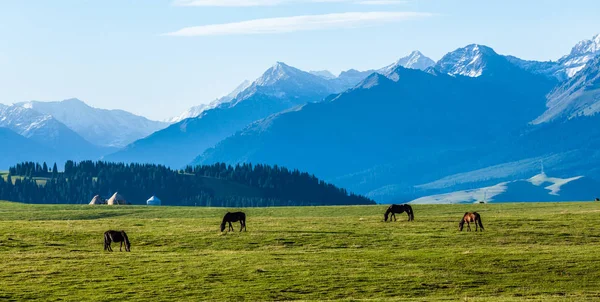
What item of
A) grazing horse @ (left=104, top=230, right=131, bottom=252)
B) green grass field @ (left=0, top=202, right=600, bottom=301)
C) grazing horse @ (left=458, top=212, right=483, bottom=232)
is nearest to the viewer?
green grass field @ (left=0, top=202, right=600, bottom=301)

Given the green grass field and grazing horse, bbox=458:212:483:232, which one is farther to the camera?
grazing horse, bbox=458:212:483:232

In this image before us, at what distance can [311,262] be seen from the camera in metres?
61.6

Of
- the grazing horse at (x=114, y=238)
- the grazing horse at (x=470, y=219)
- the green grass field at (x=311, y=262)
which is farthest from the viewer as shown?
the grazing horse at (x=470, y=219)

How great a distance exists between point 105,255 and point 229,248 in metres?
9.29

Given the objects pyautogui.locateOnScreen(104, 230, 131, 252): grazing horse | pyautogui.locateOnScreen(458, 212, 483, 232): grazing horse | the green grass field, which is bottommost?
the green grass field

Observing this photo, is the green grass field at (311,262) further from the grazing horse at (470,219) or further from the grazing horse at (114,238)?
the grazing horse at (470,219)

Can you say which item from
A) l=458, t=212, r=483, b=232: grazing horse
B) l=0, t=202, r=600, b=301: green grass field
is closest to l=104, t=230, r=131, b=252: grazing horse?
l=0, t=202, r=600, b=301: green grass field

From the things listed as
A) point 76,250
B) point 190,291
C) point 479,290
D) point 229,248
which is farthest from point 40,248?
point 479,290

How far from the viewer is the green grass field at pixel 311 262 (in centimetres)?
5388

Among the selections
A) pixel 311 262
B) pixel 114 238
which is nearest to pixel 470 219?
pixel 311 262

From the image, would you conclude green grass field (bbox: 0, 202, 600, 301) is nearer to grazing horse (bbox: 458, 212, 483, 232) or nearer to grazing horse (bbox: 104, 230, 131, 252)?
grazing horse (bbox: 104, 230, 131, 252)

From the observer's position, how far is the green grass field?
5388 centimetres

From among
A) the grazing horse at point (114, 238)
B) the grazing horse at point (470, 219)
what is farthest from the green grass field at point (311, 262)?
the grazing horse at point (470, 219)

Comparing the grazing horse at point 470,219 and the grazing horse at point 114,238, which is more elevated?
the grazing horse at point 470,219
